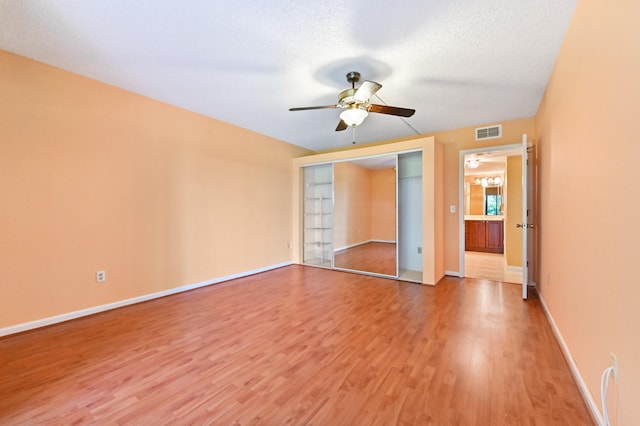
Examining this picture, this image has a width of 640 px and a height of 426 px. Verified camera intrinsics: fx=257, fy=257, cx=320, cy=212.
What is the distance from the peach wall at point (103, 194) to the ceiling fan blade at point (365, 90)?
262 centimetres

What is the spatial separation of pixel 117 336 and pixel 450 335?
3164 millimetres

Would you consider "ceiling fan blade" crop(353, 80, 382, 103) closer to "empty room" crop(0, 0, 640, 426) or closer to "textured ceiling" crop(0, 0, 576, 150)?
"empty room" crop(0, 0, 640, 426)

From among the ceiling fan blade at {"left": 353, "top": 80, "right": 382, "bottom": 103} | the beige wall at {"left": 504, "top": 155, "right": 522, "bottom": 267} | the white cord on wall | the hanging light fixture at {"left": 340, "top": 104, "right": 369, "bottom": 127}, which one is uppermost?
the ceiling fan blade at {"left": 353, "top": 80, "right": 382, "bottom": 103}

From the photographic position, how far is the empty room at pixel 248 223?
1.51 metres

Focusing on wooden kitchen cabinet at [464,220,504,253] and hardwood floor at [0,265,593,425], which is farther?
wooden kitchen cabinet at [464,220,504,253]

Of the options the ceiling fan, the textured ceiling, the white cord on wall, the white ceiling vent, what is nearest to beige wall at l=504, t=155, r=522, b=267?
the white ceiling vent

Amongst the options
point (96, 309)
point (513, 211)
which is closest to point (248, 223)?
point (96, 309)

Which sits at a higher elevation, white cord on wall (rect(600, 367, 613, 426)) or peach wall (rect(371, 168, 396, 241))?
peach wall (rect(371, 168, 396, 241))

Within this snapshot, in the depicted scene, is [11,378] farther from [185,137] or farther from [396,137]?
[396,137]

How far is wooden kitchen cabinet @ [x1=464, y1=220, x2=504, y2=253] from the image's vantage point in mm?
6805

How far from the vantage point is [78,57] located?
2.50 metres

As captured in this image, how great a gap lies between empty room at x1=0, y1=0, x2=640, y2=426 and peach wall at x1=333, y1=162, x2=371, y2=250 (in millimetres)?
1879

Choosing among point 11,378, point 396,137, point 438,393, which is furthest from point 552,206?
point 11,378

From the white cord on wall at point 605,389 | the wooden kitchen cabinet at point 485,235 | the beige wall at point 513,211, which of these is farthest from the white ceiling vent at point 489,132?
the white cord on wall at point 605,389
